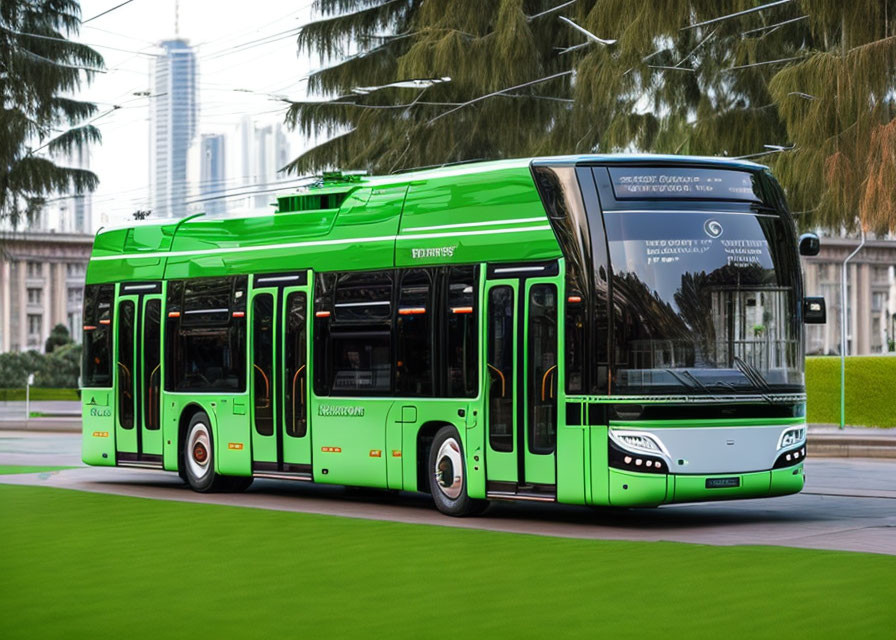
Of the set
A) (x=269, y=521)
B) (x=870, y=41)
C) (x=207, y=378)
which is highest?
(x=870, y=41)

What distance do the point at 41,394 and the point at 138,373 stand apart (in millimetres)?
51042

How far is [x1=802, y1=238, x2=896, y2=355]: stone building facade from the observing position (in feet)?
383

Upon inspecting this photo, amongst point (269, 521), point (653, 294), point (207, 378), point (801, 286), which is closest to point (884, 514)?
point (801, 286)

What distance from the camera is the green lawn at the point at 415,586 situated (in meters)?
9.50

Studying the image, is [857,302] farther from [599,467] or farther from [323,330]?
[599,467]

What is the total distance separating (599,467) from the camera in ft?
49.5

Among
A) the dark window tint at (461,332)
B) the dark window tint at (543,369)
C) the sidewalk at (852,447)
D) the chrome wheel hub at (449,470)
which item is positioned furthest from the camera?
the sidewalk at (852,447)

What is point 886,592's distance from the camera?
10555 mm

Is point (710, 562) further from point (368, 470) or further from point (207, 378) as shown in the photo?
point (207, 378)

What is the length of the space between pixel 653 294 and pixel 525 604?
5263mm

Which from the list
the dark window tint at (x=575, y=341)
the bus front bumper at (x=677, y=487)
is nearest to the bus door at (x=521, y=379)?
the dark window tint at (x=575, y=341)

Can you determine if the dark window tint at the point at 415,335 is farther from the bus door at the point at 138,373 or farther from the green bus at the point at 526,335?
the bus door at the point at 138,373

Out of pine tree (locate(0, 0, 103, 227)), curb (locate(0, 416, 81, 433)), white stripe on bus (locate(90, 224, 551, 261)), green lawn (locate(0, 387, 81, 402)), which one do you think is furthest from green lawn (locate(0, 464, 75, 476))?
green lawn (locate(0, 387, 81, 402))

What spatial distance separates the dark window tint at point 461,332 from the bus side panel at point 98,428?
726 cm
